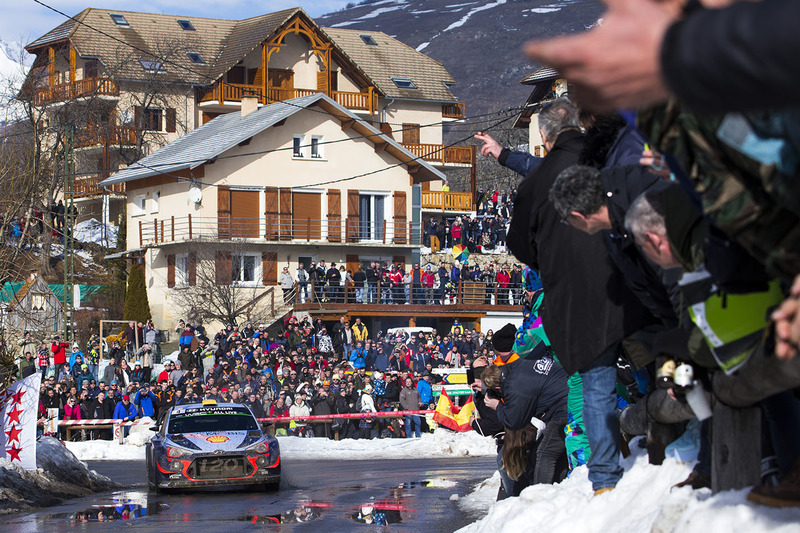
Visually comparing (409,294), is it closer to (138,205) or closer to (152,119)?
(138,205)

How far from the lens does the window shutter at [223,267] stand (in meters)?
46.8

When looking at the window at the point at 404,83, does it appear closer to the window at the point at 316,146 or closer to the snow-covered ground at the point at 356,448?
the window at the point at 316,146

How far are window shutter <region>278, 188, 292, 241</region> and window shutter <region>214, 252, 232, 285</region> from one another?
149 inches

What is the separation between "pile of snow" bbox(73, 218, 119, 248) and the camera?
2411 inches

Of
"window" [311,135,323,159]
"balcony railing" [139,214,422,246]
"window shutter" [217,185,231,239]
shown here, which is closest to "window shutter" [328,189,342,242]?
"balcony railing" [139,214,422,246]

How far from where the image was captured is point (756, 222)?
3604 mm

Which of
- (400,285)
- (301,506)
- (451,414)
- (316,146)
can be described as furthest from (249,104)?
(301,506)

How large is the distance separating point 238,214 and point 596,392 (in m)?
44.4

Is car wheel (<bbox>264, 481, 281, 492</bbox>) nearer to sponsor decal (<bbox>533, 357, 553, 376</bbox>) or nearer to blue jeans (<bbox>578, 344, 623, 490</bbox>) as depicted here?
sponsor decal (<bbox>533, 357, 553, 376</bbox>)

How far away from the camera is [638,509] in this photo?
19.2 feet

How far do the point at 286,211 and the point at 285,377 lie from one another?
74.3 feet

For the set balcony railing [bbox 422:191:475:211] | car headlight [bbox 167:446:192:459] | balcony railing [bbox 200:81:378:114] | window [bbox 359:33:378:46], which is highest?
window [bbox 359:33:378:46]

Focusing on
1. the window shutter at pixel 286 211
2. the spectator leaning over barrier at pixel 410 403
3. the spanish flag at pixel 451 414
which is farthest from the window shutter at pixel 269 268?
the spanish flag at pixel 451 414

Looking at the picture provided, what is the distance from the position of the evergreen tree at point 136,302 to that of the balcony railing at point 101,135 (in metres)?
15.5
